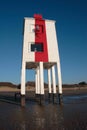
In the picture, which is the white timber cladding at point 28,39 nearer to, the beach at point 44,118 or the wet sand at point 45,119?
the beach at point 44,118

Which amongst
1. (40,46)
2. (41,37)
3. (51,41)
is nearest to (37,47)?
(40,46)

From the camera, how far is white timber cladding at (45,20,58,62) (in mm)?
24734

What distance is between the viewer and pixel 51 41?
25406 millimetres

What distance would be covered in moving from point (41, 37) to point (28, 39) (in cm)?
156

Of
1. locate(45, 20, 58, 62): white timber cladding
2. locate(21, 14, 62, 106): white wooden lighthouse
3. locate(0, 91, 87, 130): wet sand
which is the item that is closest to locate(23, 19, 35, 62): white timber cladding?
locate(21, 14, 62, 106): white wooden lighthouse

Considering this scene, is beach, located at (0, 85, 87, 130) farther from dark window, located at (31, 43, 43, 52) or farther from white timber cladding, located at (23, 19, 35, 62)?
dark window, located at (31, 43, 43, 52)

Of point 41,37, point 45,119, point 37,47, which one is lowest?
point 45,119

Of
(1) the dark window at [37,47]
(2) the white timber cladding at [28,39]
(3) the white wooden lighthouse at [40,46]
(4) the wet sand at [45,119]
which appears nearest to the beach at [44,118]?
(4) the wet sand at [45,119]

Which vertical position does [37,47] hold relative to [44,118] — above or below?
above

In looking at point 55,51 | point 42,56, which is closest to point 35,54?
point 42,56

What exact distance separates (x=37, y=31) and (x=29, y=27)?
1.06 metres

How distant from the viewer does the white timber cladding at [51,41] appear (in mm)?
24734

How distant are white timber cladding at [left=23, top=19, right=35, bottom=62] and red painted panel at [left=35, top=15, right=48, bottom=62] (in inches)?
17.8

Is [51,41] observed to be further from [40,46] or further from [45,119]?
[45,119]
